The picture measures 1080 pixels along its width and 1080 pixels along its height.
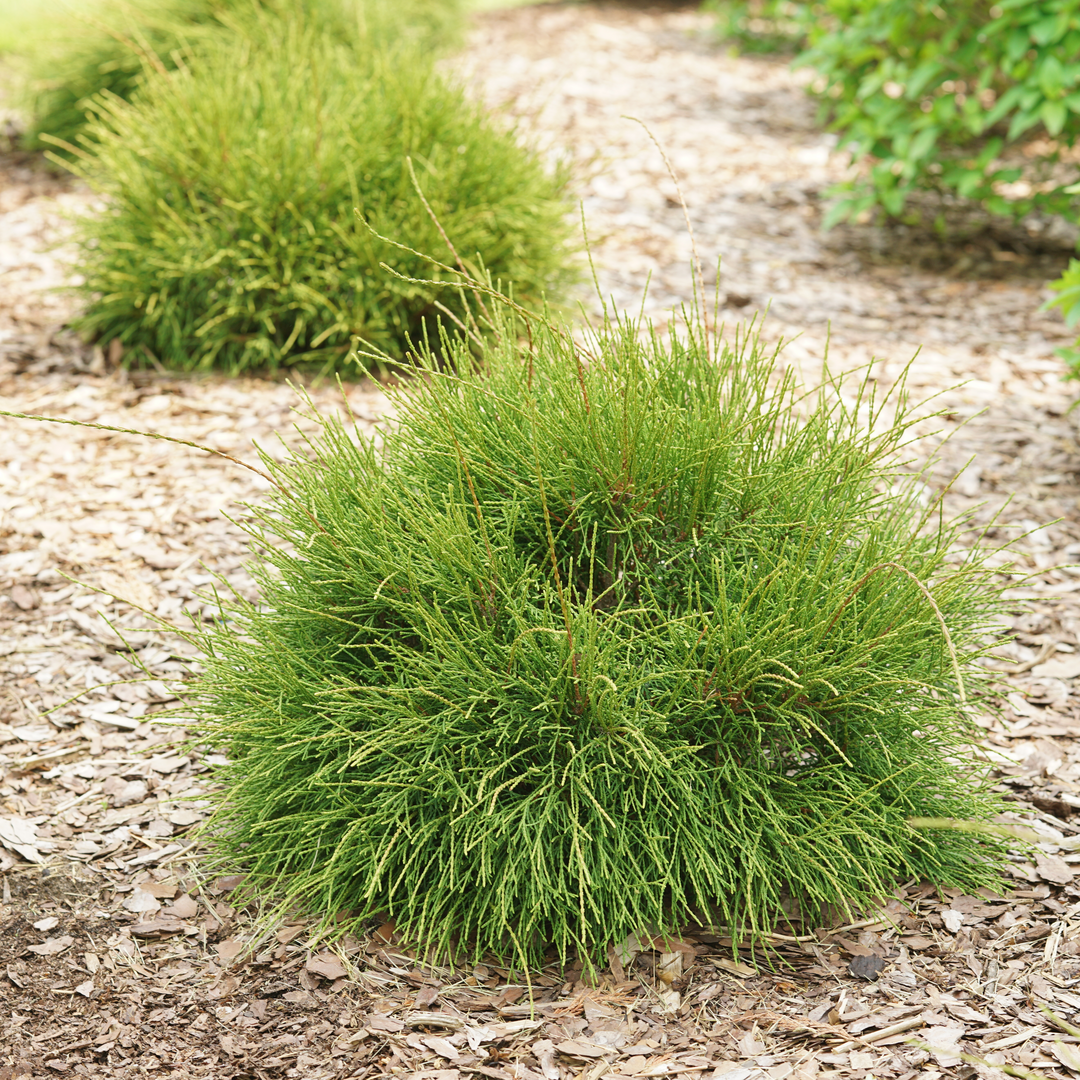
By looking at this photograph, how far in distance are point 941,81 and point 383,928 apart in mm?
4654

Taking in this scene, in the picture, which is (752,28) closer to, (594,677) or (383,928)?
(594,677)

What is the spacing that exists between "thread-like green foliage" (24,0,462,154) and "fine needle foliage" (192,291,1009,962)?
413cm

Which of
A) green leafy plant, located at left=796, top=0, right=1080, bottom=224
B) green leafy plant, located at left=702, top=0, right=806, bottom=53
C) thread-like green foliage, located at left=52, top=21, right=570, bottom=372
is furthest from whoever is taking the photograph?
green leafy plant, located at left=702, top=0, right=806, bottom=53

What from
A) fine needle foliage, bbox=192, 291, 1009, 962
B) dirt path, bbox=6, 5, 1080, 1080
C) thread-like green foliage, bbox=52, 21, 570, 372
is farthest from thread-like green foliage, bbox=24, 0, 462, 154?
fine needle foliage, bbox=192, 291, 1009, 962

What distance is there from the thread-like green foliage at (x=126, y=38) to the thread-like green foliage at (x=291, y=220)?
1.61 meters

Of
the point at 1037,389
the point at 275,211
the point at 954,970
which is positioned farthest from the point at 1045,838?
the point at 275,211

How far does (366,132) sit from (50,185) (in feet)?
8.84

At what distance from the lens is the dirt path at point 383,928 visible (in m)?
2.01

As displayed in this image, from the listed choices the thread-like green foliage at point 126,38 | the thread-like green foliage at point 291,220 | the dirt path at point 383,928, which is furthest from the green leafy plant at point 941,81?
the thread-like green foliage at point 126,38

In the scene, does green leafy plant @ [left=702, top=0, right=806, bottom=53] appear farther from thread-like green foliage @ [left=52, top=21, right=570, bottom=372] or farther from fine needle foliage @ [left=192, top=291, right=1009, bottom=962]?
fine needle foliage @ [left=192, top=291, right=1009, bottom=962]

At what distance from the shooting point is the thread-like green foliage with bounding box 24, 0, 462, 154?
571 centimetres

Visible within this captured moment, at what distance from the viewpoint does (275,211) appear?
13.2ft

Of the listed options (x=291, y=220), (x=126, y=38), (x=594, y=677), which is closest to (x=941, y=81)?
(x=291, y=220)

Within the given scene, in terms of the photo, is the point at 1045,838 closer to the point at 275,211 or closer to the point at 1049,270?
the point at 275,211
